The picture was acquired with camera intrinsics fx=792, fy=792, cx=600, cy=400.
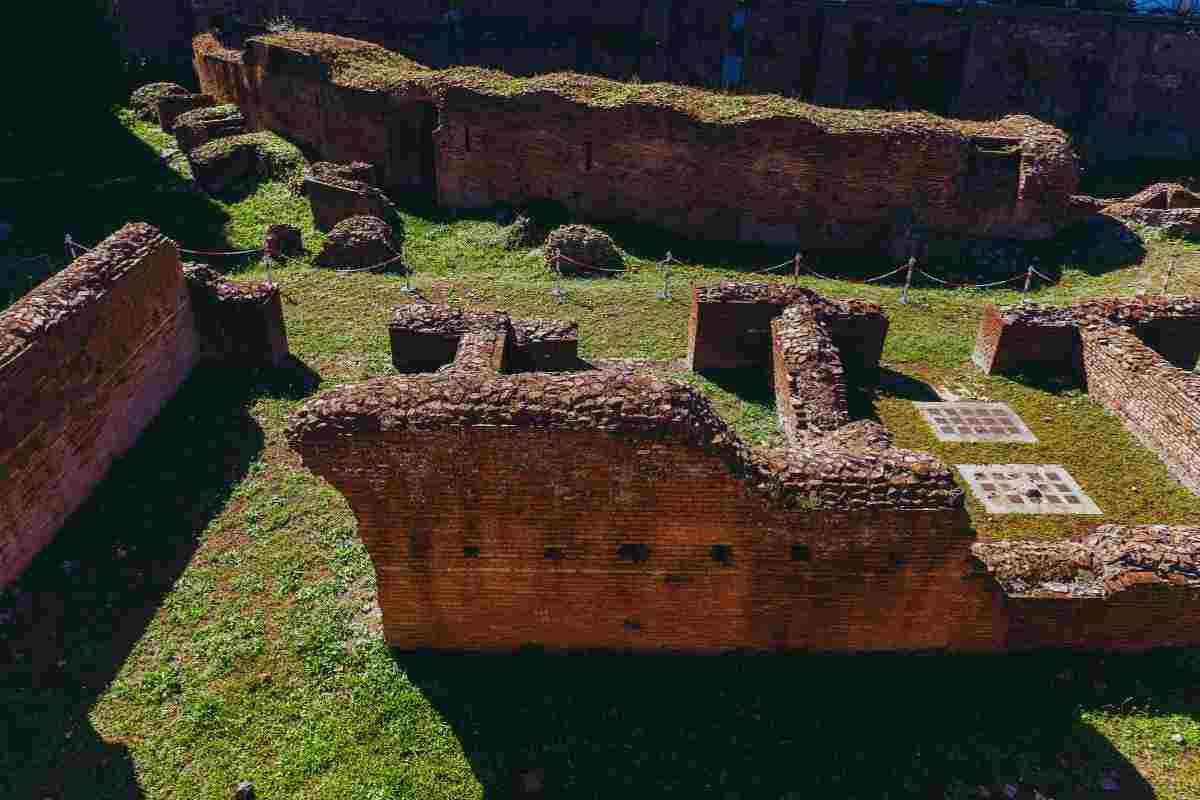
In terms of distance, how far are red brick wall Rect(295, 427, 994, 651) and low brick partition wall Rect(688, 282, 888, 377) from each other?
5.80m

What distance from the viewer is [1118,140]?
25.6 meters

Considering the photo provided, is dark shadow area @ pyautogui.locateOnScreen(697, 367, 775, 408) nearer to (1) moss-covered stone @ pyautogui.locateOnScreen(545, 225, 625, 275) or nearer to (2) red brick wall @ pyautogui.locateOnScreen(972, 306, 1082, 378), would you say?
(2) red brick wall @ pyautogui.locateOnScreen(972, 306, 1082, 378)

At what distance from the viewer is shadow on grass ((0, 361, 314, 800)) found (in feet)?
20.2

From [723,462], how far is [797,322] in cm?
578

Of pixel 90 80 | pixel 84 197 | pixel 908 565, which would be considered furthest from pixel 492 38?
pixel 908 565

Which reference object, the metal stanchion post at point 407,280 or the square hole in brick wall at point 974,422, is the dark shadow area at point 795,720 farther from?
the metal stanchion post at point 407,280

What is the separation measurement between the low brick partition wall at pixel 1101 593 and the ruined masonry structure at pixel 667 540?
18mm

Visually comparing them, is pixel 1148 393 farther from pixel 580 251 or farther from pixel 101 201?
pixel 101 201

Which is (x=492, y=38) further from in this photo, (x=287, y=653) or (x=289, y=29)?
(x=287, y=653)

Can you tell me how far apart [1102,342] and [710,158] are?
8.61m

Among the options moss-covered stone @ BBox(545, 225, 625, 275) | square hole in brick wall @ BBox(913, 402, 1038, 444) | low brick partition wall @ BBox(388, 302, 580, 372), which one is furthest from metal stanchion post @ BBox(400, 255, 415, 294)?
square hole in brick wall @ BBox(913, 402, 1038, 444)

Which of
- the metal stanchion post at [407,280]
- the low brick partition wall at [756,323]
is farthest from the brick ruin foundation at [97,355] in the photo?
the low brick partition wall at [756,323]

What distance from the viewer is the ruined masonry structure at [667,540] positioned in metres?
5.94

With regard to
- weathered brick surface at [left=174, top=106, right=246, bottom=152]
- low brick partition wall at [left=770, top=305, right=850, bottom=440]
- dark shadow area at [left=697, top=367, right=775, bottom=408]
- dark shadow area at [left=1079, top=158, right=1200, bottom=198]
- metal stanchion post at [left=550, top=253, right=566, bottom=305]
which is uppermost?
weathered brick surface at [left=174, top=106, right=246, bottom=152]
